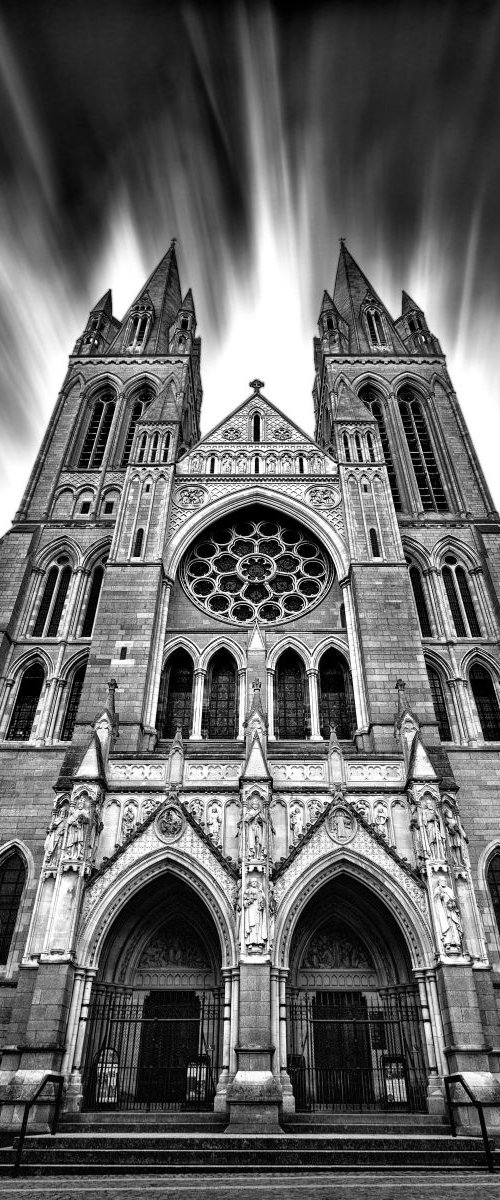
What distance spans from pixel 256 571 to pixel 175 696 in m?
4.97

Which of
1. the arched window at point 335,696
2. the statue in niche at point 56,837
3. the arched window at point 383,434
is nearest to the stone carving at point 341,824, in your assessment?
the arched window at point 335,696

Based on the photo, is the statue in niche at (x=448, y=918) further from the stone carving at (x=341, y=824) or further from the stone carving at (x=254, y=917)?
the stone carving at (x=254, y=917)

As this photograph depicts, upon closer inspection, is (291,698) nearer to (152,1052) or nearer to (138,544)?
(138,544)

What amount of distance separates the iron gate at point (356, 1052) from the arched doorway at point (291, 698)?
6.40 m

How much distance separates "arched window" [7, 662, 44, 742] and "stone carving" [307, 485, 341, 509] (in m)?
9.99

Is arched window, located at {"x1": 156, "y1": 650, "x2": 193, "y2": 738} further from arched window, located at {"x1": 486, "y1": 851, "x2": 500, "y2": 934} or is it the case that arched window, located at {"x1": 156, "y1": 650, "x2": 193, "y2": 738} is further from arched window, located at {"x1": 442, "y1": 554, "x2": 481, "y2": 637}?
arched window, located at {"x1": 442, "y1": 554, "x2": 481, "y2": 637}

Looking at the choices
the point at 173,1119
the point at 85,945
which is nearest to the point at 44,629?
the point at 85,945

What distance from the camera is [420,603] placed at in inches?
893

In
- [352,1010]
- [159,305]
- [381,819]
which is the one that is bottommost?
[352,1010]

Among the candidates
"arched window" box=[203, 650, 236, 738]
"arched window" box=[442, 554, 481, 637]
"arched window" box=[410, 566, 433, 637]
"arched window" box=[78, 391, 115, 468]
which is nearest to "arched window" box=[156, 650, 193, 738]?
"arched window" box=[203, 650, 236, 738]

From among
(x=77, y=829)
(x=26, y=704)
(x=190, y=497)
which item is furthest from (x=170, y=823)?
(x=190, y=497)

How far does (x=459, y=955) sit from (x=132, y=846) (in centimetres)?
665

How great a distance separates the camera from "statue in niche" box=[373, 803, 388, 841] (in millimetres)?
15094

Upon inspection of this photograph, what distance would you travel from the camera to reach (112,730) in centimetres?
1658
